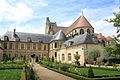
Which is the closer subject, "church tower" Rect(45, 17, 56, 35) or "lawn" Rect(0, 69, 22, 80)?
"lawn" Rect(0, 69, 22, 80)

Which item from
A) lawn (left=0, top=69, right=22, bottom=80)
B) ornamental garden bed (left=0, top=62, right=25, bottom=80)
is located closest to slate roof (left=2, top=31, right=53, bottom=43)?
ornamental garden bed (left=0, top=62, right=25, bottom=80)

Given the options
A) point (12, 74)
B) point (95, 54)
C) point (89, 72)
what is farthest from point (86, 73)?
point (95, 54)

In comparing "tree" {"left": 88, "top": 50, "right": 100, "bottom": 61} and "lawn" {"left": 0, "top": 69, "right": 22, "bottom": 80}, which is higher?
"tree" {"left": 88, "top": 50, "right": 100, "bottom": 61}

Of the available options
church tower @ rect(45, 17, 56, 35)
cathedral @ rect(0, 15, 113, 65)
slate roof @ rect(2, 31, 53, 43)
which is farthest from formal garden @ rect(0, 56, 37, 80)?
church tower @ rect(45, 17, 56, 35)

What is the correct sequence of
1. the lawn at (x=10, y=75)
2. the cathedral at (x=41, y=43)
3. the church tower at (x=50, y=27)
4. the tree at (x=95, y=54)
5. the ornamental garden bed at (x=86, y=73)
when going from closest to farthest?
the lawn at (x=10, y=75) < the ornamental garden bed at (x=86, y=73) < the tree at (x=95, y=54) < the cathedral at (x=41, y=43) < the church tower at (x=50, y=27)

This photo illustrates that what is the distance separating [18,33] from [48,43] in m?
9.93

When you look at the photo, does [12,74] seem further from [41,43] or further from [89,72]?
[41,43]

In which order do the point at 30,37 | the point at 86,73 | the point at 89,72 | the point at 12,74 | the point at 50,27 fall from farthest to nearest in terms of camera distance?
1. the point at 50,27
2. the point at 30,37
3. the point at 86,73
4. the point at 12,74
5. the point at 89,72

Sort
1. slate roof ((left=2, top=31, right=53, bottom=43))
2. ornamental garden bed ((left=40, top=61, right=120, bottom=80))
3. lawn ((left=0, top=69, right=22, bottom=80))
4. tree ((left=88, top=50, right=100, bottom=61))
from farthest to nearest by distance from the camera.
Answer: slate roof ((left=2, top=31, right=53, bottom=43)), tree ((left=88, top=50, right=100, bottom=61)), ornamental garden bed ((left=40, top=61, right=120, bottom=80)), lawn ((left=0, top=69, right=22, bottom=80))

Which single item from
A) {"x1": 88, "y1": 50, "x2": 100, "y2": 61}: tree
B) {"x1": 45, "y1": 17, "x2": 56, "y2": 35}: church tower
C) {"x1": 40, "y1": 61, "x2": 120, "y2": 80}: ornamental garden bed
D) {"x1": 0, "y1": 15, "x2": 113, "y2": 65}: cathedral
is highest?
{"x1": 45, "y1": 17, "x2": 56, "y2": 35}: church tower

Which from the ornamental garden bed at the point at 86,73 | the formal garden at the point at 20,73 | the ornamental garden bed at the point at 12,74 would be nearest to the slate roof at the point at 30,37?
the ornamental garden bed at the point at 12,74

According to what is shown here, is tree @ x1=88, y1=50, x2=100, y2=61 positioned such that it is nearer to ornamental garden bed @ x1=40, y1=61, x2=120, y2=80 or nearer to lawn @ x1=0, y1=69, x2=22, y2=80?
ornamental garden bed @ x1=40, y1=61, x2=120, y2=80

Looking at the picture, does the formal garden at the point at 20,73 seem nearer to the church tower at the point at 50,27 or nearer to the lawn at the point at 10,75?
the lawn at the point at 10,75

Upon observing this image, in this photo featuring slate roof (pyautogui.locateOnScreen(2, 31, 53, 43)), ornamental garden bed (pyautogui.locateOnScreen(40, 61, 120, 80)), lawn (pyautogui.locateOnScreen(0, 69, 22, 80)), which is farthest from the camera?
slate roof (pyautogui.locateOnScreen(2, 31, 53, 43))
